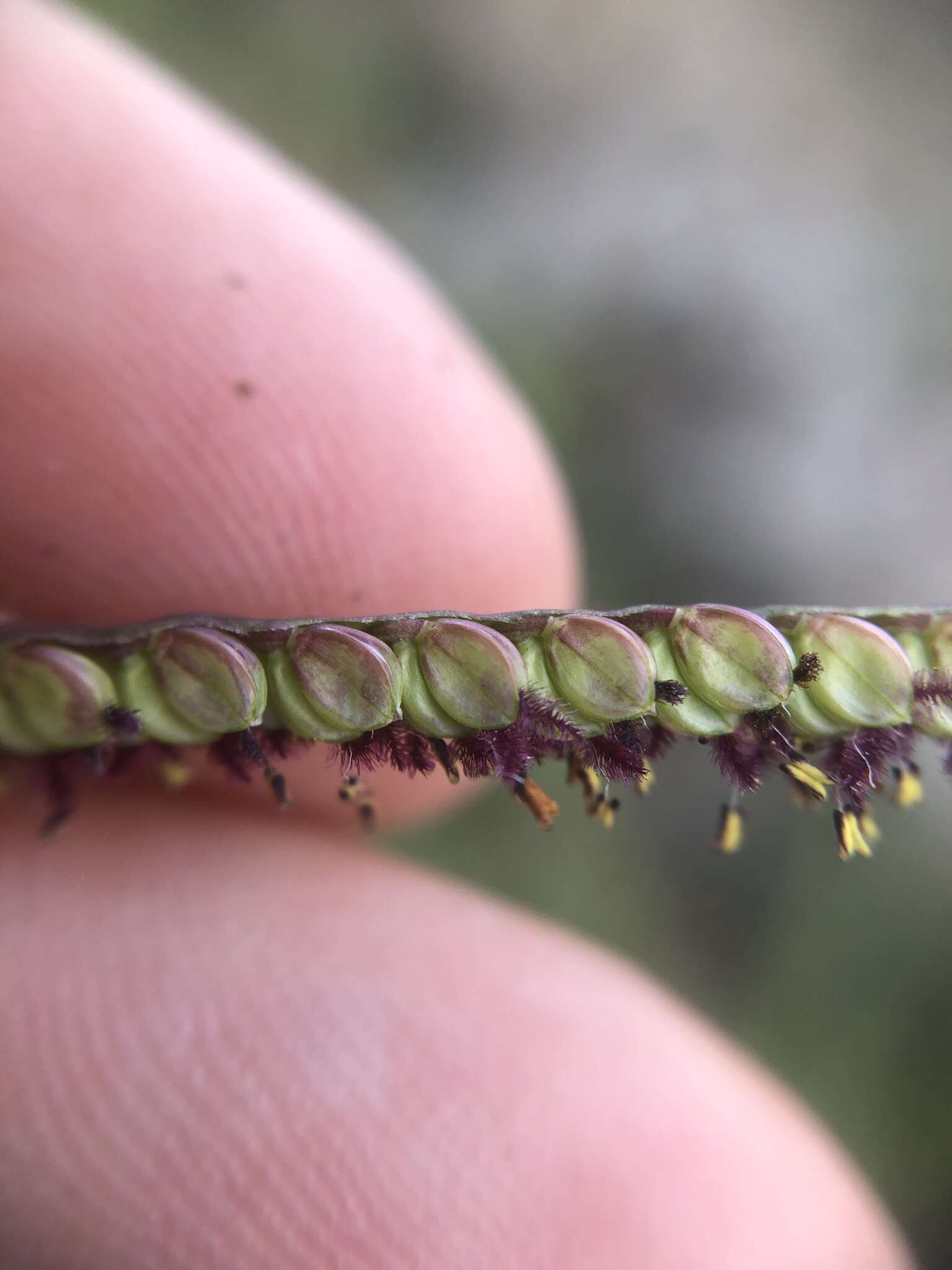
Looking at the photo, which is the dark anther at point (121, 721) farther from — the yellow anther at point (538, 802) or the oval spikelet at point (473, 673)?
the yellow anther at point (538, 802)

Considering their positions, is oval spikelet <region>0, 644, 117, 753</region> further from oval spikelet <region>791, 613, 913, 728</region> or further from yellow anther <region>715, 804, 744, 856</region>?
oval spikelet <region>791, 613, 913, 728</region>

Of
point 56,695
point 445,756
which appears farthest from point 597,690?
point 56,695

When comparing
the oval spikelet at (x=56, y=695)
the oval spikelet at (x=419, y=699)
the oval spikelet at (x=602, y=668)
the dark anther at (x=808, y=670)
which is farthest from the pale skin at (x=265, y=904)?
the dark anther at (x=808, y=670)

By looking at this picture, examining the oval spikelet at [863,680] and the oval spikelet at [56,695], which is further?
the oval spikelet at [56,695]

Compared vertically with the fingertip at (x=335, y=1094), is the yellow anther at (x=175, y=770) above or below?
above

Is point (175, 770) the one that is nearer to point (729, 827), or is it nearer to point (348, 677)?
point (348, 677)

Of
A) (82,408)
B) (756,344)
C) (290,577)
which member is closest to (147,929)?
(290,577)
